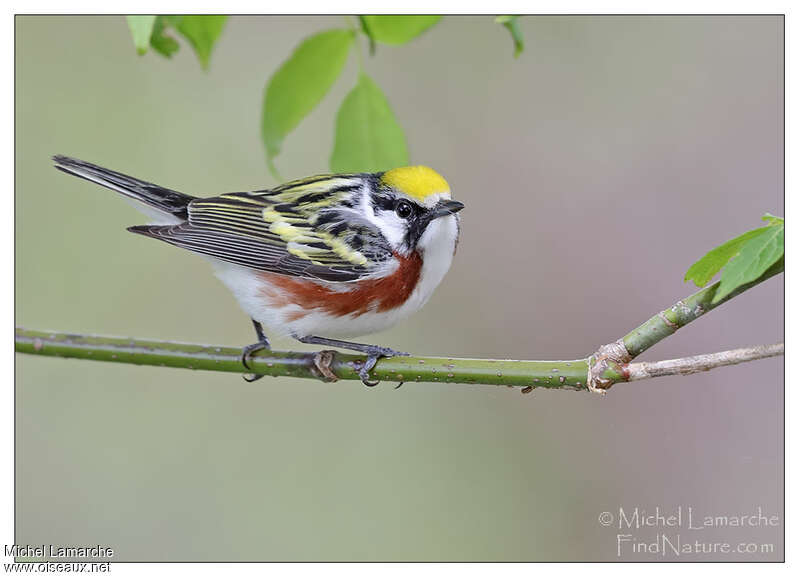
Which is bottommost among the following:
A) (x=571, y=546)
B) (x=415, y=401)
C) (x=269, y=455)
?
(x=571, y=546)

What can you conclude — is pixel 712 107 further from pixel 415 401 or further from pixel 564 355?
pixel 415 401

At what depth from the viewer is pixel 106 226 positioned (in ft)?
21.6

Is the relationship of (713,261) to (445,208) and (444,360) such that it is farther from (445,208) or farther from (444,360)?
(445,208)

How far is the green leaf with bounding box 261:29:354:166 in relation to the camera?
2.94 meters

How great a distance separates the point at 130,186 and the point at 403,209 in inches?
49.5

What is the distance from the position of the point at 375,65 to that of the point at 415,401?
279cm

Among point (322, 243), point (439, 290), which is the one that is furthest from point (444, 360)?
point (439, 290)

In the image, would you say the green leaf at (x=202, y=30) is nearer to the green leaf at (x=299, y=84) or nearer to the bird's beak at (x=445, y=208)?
the green leaf at (x=299, y=84)

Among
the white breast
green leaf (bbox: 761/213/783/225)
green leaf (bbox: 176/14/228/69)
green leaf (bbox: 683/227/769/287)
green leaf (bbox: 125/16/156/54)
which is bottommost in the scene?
green leaf (bbox: 683/227/769/287)

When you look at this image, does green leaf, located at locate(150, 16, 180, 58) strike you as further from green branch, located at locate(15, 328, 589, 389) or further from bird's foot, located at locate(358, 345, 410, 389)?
bird's foot, located at locate(358, 345, 410, 389)

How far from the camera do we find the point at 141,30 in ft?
6.14

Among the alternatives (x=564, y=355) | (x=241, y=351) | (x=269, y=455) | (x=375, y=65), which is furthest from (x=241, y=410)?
(x=241, y=351)

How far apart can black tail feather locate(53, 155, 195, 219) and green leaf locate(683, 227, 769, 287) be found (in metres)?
2.50

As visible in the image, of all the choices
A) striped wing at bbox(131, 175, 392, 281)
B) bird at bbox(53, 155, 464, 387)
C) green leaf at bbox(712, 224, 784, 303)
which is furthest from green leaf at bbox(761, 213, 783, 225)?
striped wing at bbox(131, 175, 392, 281)
